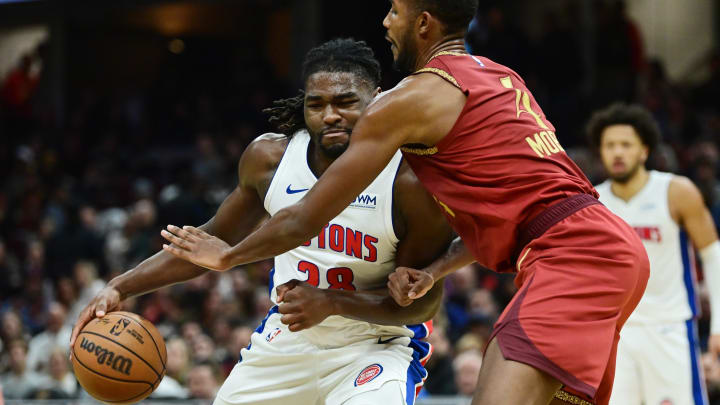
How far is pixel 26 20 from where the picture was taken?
1583 cm

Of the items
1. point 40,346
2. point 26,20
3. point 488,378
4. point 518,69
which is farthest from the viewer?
point 26,20

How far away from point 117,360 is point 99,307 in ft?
1.07

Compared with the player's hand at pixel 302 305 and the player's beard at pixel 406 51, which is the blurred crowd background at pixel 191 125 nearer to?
the player's hand at pixel 302 305

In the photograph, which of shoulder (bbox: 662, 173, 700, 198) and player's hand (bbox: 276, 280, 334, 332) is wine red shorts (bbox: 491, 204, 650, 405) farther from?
shoulder (bbox: 662, 173, 700, 198)

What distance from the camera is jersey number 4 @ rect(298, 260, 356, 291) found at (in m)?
3.99

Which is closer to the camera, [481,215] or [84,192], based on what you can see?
[481,215]

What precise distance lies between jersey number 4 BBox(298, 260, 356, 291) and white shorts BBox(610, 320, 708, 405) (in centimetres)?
251

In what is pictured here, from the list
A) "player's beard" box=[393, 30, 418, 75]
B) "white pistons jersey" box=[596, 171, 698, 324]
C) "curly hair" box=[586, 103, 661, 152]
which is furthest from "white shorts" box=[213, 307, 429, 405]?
"curly hair" box=[586, 103, 661, 152]

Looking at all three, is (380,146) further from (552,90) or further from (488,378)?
(552,90)

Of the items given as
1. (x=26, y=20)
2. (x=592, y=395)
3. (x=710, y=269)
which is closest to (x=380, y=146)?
(x=592, y=395)

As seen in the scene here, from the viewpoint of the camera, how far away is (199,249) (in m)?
3.42

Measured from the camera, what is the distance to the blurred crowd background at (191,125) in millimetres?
9234

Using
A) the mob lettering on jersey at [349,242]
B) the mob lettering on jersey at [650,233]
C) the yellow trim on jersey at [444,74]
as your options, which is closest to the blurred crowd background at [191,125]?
the mob lettering on jersey at [650,233]

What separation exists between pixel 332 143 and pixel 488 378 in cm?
131
